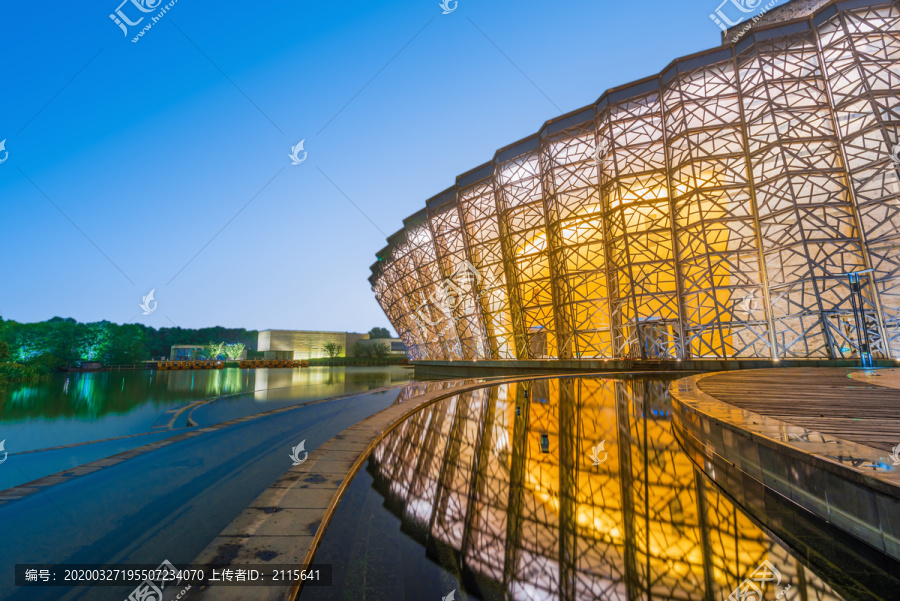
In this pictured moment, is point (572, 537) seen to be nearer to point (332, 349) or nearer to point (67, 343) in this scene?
point (67, 343)

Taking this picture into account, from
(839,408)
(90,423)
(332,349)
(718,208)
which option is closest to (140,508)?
(839,408)

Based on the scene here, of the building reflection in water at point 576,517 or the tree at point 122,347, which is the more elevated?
the tree at point 122,347

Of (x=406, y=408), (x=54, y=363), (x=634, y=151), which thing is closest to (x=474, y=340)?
(x=634, y=151)

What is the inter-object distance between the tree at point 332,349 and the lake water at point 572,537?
275 feet

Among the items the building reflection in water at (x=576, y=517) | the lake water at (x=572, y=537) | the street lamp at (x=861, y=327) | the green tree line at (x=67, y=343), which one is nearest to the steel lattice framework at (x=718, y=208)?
the street lamp at (x=861, y=327)

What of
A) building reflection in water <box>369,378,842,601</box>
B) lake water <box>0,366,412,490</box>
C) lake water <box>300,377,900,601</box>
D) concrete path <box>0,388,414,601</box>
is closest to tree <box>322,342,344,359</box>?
lake water <box>0,366,412,490</box>

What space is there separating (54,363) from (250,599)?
68.5 m

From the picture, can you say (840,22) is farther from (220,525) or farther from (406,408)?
(220,525)

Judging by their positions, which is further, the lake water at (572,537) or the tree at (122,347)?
the tree at (122,347)

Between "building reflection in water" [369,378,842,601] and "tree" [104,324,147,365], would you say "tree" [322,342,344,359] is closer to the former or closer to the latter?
"tree" [104,324,147,365]

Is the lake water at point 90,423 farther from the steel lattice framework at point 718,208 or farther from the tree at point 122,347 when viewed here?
the tree at point 122,347

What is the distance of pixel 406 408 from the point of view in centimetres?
802

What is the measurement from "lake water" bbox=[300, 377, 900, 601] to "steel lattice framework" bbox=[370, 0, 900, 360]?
16.1 meters

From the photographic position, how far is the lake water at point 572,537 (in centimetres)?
203
